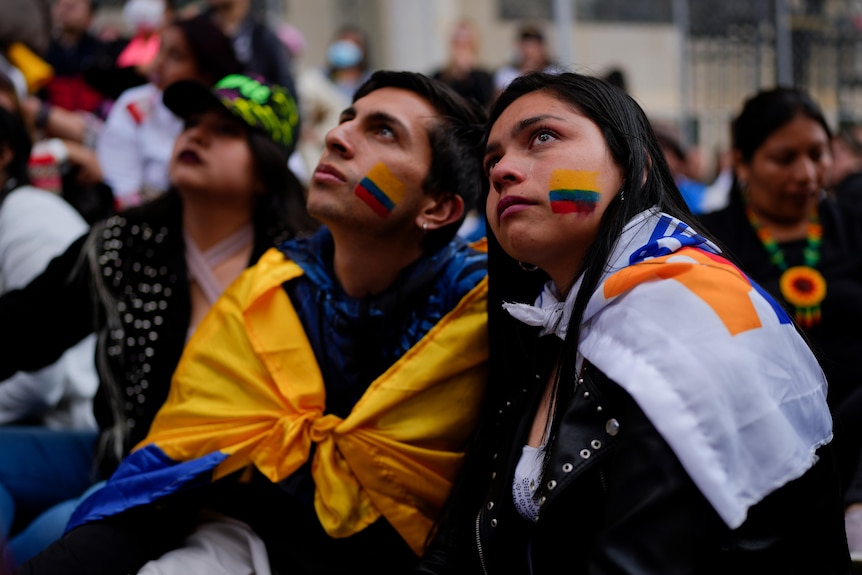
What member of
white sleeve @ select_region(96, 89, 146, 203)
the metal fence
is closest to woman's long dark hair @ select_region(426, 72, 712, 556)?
white sleeve @ select_region(96, 89, 146, 203)

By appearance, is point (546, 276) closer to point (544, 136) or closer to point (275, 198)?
point (544, 136)

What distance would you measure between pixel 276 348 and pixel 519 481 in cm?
83

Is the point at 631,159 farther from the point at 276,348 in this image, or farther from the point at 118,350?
the point at 118,350

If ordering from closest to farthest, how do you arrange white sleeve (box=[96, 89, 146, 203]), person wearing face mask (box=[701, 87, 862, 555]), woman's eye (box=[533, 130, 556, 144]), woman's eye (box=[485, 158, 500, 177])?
woman's eye (box=[533, 130, 556, 144]) → woman's eye (box=[485, 158, 500, 177]) → person wearing face mask (box=[701, 87, 862, 555]) → white sleeve (box=[96, 89, 146, 203])

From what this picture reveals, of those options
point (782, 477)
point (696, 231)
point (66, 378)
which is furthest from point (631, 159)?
point (66, 378)

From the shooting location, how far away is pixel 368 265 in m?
Answer: 2.82

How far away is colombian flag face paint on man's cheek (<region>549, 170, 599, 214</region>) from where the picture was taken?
81.9 inches

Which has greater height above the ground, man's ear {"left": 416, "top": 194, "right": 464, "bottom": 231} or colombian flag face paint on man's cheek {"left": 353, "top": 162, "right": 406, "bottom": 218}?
colombian flag face paint on man's cheek {"left": 353, "top": 162, "right": 406, "bottom": 218}

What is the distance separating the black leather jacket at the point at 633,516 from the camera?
1699mm

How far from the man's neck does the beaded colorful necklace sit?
145cm

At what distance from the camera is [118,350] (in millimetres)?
3098

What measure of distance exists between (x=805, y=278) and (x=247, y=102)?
6.51 feet

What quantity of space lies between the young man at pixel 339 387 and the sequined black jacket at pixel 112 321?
1.06 feet

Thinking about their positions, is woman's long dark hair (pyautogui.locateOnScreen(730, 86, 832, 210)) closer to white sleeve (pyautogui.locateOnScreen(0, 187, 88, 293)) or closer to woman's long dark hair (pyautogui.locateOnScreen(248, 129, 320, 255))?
woman's long dark hair (pyautogui.locateOnScreen(248, 129, 320, 255))
